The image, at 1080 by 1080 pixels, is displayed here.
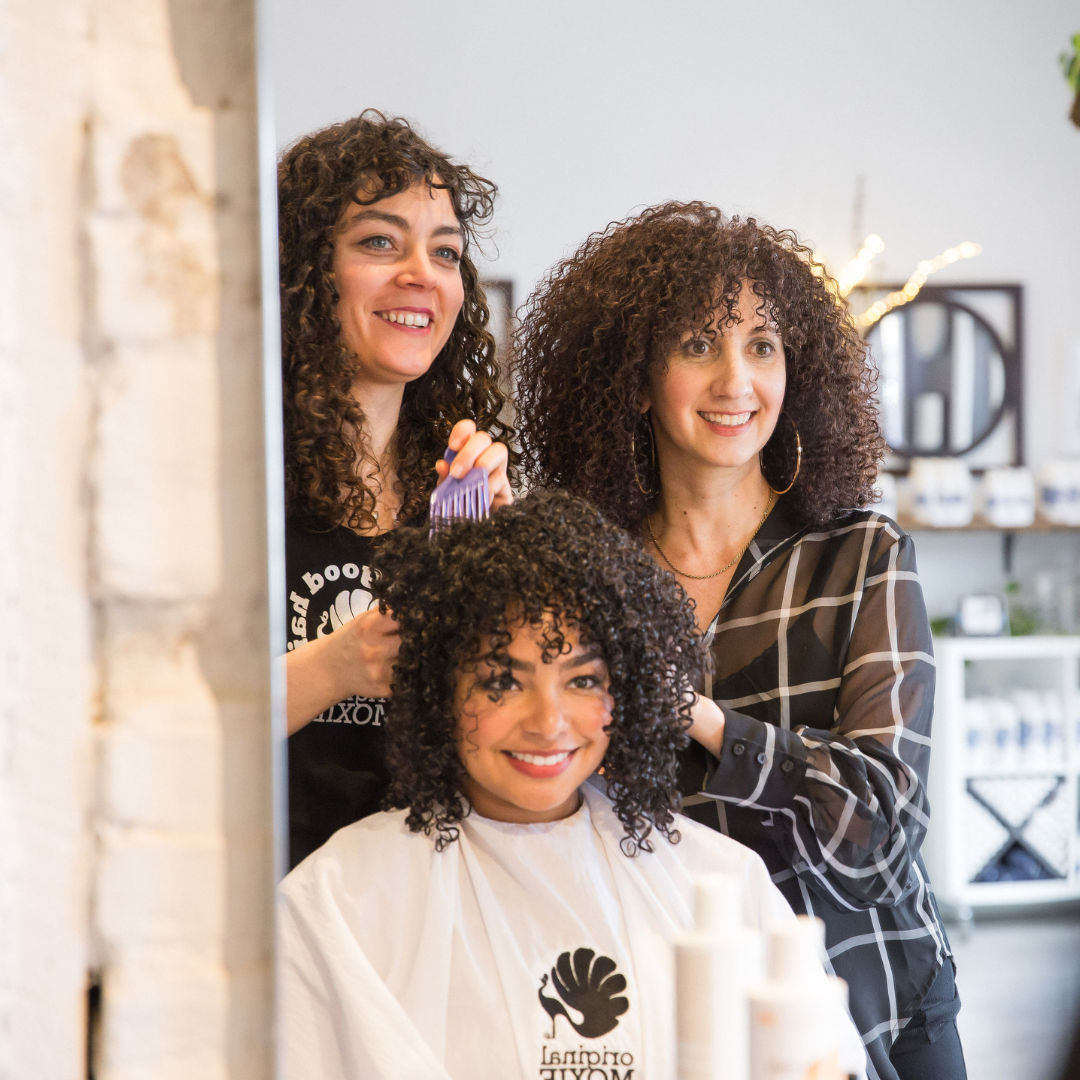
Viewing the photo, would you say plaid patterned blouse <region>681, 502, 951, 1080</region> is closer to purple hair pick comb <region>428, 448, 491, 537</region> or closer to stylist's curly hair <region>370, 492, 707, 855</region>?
stylist's curly hair <region>370, 492, 707, 855</region>

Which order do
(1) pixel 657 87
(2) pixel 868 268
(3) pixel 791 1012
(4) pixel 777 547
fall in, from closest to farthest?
(3) pixel 791 1012
(4) pixel 777 547
(1) pixel 657 87
(2) pixel 868 268

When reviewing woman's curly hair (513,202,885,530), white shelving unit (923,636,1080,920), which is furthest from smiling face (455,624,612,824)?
white shelving unit (923,636,1080,920)

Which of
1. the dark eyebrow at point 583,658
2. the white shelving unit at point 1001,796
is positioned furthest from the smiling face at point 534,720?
the white shelving unit at point 1001,796

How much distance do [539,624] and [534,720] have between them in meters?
0.08

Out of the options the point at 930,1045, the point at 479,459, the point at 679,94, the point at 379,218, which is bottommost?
the point at 930,1045

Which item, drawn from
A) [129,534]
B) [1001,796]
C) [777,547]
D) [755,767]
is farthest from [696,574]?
[1001,796]

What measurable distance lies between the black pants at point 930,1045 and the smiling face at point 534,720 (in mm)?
383

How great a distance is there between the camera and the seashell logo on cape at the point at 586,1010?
0.75 meters

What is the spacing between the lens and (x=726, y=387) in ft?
3.01

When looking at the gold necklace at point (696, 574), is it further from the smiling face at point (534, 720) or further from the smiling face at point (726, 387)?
the smiling face at point (534, 720)

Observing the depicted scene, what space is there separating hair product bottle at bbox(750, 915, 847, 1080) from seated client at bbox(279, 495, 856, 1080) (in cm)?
21

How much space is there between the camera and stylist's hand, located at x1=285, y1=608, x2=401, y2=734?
2.65 feet

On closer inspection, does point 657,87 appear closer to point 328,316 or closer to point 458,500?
point 328,316

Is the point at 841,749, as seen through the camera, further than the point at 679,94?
No
